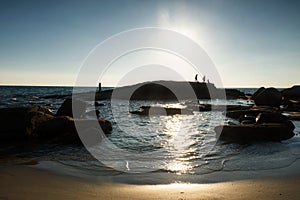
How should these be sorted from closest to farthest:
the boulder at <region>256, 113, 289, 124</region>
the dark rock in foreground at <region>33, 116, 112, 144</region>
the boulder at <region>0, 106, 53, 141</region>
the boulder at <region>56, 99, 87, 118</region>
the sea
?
the sea, the boulder at <region>0, 106, 53, 141</region>, the dark rock in foreground at <region>33, 116, 112, 144</region>, the boulder at <region>256, 113, 289, 124</region>, the boulder at <region>56, 99, 87, 118</region>

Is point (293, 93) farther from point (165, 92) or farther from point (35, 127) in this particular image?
point (35, 127)

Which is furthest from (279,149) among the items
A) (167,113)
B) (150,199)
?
(167,113)

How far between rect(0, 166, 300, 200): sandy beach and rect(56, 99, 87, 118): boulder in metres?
11.3

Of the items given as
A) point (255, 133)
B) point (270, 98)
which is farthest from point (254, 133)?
point (270, 98)

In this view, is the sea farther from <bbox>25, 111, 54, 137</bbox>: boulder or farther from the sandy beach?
<bbox>25, 111, 54, 137</bbox>: boulder

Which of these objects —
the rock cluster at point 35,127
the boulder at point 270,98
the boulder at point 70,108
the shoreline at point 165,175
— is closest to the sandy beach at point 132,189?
the shoreline at point 165,175

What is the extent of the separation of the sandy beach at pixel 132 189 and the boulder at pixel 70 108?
1128 cm

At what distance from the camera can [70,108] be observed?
59.7 ft

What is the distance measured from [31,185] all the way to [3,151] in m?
5.10

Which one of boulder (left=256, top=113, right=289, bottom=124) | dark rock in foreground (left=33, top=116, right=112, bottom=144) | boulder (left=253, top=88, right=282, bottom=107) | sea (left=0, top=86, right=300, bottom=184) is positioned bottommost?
sea (left=0, top=86, right=300, bottom=184)

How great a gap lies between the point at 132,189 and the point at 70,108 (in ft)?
44.4

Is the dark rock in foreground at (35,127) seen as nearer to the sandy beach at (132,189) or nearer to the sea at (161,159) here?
the sea at (161,159)

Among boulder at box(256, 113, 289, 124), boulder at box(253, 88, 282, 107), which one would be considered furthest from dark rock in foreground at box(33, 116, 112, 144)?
boulder at box(253, 88, 282, 107)

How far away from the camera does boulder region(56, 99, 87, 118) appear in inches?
706
